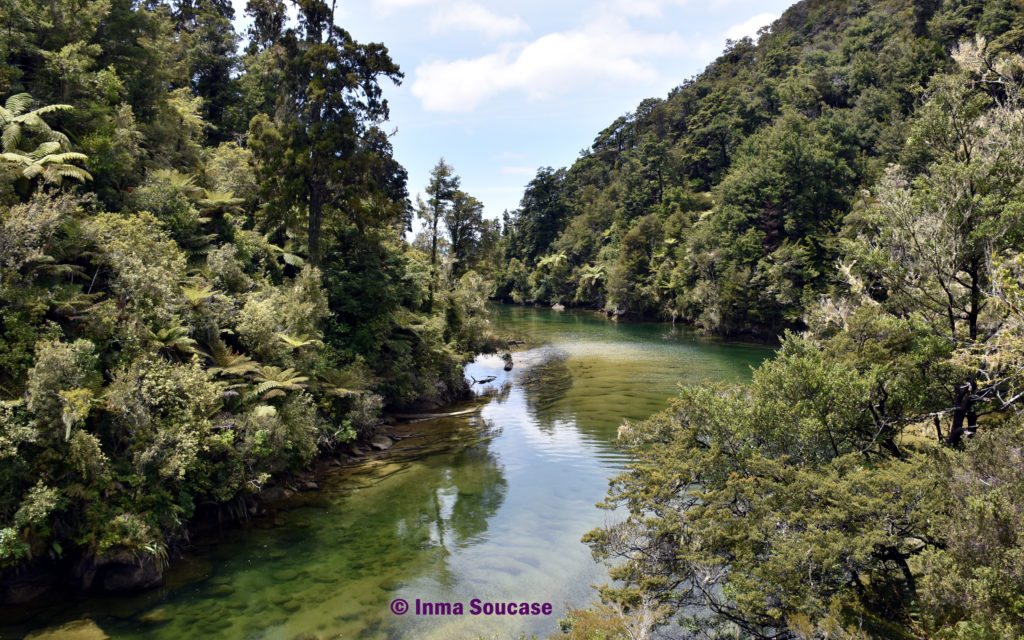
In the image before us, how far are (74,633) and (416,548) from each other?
6004 mm

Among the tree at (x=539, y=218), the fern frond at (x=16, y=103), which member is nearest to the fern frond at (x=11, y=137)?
the fern frond at (x=16, y=103)

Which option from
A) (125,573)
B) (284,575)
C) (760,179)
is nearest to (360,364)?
(284,575)

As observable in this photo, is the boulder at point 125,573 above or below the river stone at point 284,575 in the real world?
above

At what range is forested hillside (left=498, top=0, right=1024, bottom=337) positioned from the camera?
46.8 meters

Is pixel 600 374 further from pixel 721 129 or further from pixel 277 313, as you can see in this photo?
pixel 721 129

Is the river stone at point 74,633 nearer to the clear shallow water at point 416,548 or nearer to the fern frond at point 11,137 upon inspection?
the clear shallow water at point 416,548

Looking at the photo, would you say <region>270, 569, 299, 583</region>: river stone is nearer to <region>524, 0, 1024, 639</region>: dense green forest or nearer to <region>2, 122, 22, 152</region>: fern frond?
<region>524, 0, 1024, 639</region>: dense green forest

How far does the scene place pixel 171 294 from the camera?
13.5 m

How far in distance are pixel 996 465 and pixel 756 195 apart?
4863 cm

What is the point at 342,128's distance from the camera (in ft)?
69.4

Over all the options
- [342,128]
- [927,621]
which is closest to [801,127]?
[342,128]

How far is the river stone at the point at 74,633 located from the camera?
8156 mm

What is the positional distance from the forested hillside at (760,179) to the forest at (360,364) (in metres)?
4.83

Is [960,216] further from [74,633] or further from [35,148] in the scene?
[35,148]
